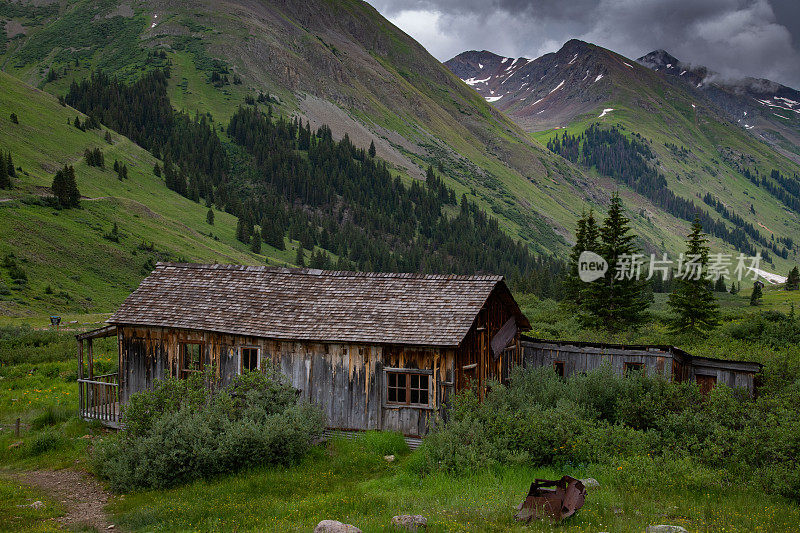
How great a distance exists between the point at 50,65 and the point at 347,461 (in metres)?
216

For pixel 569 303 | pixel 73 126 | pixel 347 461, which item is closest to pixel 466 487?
pixel 347 461

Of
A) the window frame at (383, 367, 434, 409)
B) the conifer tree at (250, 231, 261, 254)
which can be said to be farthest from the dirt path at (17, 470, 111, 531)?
the conifer tree at (250, 231, 261, 254)

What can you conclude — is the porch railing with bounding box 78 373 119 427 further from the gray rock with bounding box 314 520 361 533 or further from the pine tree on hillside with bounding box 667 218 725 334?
the pine tree on hillside with bounding box 667 218 725 334

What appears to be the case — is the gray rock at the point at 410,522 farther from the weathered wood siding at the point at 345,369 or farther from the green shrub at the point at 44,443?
the green shrub at the point at 44,443

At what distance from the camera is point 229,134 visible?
164 m

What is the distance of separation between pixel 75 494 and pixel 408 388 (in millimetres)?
10411

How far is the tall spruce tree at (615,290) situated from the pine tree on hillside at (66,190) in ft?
208

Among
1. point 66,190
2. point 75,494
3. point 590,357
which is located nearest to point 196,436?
point 75,494

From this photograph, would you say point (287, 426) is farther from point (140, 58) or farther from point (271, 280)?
point (140, 58)

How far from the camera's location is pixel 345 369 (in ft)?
67.3

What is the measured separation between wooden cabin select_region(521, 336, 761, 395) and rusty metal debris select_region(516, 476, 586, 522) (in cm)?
1239

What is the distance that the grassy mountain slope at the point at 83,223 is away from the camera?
56.7m

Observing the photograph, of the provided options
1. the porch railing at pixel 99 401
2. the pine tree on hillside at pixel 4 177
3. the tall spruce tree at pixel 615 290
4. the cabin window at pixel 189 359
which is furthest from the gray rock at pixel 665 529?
the pine tree on hillside at pixel 4 177

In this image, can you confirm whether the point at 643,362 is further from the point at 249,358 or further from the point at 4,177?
the point at 4,177
